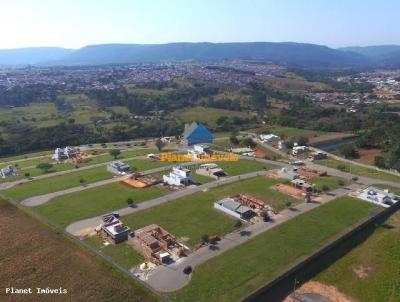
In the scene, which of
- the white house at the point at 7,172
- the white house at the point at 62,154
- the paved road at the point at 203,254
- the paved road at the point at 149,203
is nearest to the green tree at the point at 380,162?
the paved road at the point at 149,203

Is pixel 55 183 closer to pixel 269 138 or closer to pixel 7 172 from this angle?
pixel 7 172

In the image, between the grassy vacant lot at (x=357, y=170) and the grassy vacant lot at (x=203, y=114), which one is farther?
the grassy vacant lot at (x=203, y=114)

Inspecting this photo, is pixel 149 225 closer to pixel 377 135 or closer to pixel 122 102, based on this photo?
pixel 377 135

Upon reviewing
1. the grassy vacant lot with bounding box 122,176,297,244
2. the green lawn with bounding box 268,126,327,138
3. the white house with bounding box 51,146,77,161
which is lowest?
the green lawn with bounding box 268,126,327,138

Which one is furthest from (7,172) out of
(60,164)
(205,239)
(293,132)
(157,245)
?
(293,132)

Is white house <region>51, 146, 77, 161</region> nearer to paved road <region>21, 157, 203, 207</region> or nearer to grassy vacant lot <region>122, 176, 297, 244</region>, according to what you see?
paved road <region>21, 157, 203, 207</region>

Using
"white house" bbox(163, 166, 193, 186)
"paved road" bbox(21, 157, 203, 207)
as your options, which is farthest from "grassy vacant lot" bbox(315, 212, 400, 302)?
"paved road" bbox(21, 157, 203, 207)

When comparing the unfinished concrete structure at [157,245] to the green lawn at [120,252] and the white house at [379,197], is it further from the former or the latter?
the white house at [379,197]
